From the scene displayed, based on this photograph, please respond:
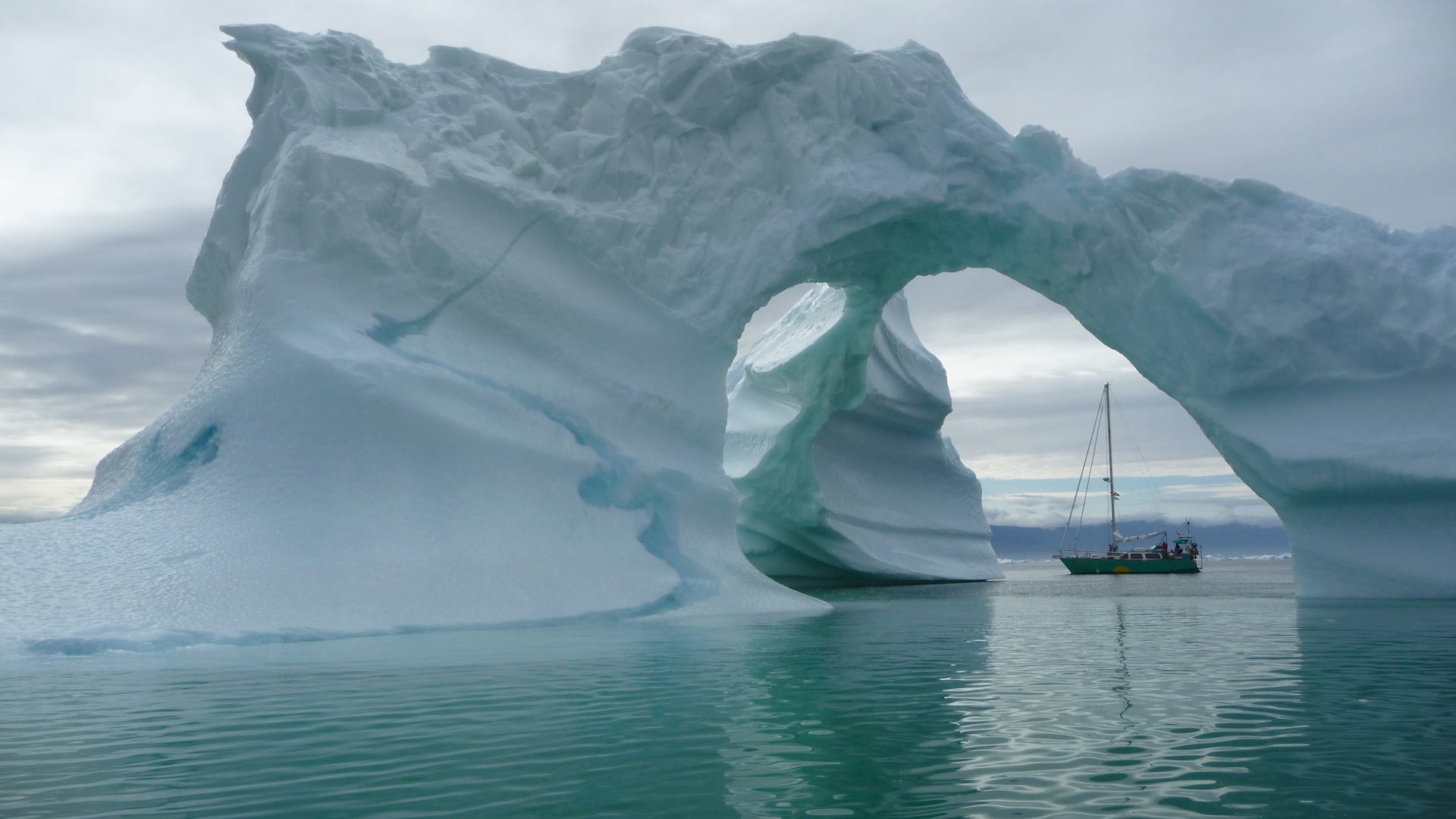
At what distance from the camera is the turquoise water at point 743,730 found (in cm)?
254

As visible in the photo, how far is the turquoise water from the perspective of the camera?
254cm

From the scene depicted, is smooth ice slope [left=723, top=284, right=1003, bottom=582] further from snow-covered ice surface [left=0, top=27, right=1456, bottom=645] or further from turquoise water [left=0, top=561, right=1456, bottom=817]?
turquoise water [left=0, top=561, right=1456, bottom=817]

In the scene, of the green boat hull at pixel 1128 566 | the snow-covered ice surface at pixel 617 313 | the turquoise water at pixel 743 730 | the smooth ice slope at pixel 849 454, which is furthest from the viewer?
the green boat hull at pixel 1128 566

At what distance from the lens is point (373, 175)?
9.23 meters

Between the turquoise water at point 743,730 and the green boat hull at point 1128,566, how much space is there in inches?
978

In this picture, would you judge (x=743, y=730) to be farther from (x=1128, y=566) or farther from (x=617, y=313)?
(x=1128, y=566)

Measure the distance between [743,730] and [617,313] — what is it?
7141mm

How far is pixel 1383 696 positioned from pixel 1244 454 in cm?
747

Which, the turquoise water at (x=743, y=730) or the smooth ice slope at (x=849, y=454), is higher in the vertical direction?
the smooth ice slope at (x=849, y=454)

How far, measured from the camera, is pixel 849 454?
17.5 m

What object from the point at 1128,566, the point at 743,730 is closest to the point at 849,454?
the point at 743,730

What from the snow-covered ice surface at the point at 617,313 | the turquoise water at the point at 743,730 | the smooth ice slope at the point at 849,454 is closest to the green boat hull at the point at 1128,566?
the smooth ice slope at the point at 849,454

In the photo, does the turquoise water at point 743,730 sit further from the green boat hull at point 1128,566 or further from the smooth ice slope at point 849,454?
the green boat hull at point 1128,566

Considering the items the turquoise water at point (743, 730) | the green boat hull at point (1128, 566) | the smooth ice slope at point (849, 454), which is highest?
the smooth ice slope at point (849, 454)
